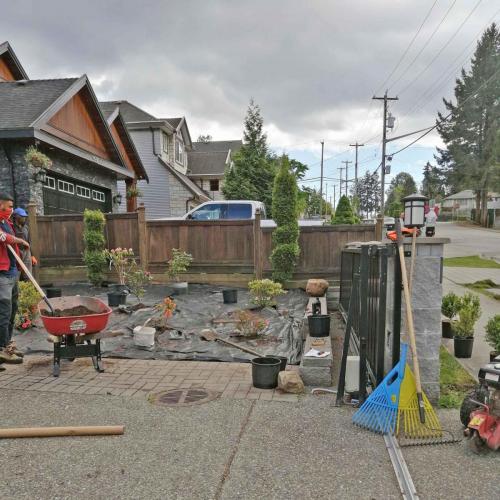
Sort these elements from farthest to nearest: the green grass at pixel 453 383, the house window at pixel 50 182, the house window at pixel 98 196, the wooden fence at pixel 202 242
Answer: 1. the house window at pixel 98 196
2. the house window at pixel 50 182
3. the wooden fence at pixel 202 242
4. the green grass at pixel 453 383

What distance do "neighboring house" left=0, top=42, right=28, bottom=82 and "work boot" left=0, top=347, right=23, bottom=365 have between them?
49.5 feet

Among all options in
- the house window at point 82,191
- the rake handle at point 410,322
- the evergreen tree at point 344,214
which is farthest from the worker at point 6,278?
the evergreen tree at point 344,214

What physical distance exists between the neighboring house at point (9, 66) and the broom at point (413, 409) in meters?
18.3

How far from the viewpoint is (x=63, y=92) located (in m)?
13.2

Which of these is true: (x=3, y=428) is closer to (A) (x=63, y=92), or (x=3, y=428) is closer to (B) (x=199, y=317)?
(B) (x=199, y=317)

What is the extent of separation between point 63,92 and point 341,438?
13.1m

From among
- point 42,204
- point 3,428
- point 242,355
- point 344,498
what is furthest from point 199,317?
point 42,204

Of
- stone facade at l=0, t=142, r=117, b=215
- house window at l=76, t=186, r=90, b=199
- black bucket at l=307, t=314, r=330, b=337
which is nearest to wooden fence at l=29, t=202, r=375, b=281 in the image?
stone facade at l=0, t=142, r=117, b=215

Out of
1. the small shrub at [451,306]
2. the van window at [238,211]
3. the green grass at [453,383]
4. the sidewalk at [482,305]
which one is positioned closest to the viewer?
the green grass at [453,383]

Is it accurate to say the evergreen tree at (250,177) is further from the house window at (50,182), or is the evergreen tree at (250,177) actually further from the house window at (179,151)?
the house window at (50,182)

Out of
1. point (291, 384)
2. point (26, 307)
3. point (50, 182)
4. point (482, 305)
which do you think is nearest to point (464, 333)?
point (291, 384)

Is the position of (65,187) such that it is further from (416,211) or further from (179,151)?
(179,151)

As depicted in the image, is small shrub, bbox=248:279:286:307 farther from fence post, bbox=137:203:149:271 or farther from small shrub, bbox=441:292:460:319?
fence post, bbox=137:203:149:271

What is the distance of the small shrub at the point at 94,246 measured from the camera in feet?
34.2
